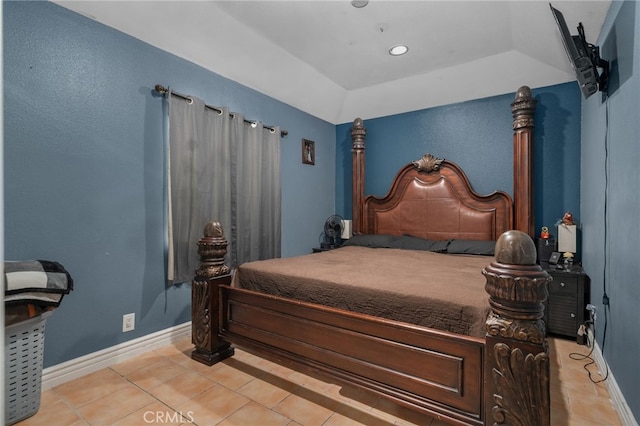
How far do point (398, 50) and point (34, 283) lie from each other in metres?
3.44

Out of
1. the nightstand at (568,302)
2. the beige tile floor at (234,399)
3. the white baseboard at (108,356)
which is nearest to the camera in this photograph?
the beige tile floor at (234,399)

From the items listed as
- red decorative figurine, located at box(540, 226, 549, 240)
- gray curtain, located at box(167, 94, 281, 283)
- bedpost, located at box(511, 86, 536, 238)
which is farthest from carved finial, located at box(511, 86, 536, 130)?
gray curtain, located at box(167, 94, 281, 283)

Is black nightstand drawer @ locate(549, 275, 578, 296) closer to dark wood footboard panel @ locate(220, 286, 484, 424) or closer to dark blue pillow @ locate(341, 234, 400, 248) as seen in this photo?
dark blue pillow @ locate(341, 234, 400, 248)

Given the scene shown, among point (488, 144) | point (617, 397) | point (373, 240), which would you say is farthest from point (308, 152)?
point (617, 397)

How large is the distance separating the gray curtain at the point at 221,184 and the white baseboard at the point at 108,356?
0.45 metres

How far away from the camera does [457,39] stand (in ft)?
10.6

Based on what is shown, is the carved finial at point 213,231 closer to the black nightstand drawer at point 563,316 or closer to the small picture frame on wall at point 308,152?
the small picture frame on wall at point 308,152

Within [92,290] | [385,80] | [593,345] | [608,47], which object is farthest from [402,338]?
[385,80]

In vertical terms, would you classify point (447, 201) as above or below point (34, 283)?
above

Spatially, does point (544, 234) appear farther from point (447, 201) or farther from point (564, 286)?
point (447, 201)

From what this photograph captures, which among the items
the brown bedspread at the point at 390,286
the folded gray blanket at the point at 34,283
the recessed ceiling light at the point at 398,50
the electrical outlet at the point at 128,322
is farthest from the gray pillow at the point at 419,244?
the folded gray blanket at the point at 34,283

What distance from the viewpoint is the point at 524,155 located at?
3.47 metres

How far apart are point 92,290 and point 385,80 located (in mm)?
3663

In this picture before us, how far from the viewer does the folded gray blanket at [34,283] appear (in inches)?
69.2
